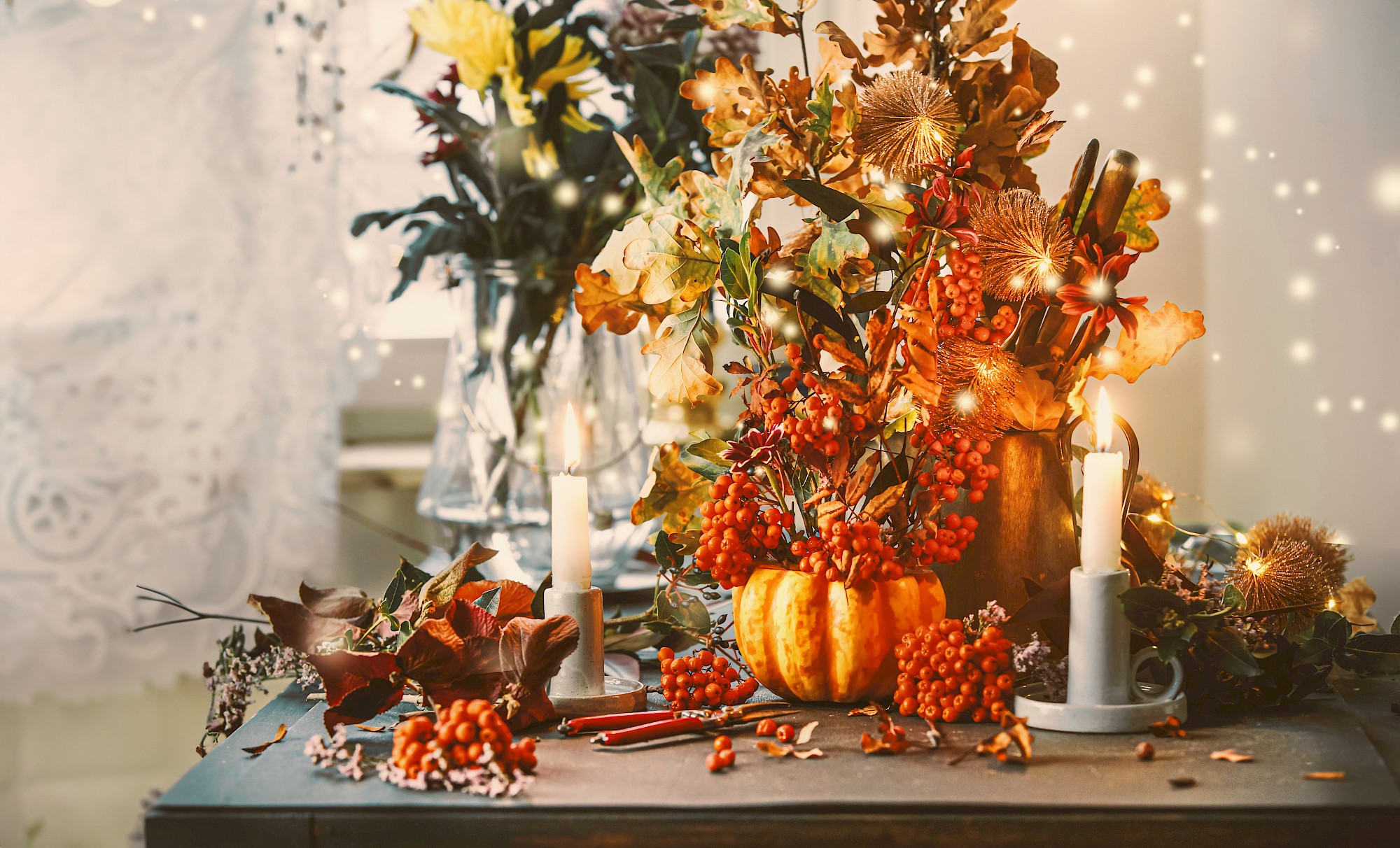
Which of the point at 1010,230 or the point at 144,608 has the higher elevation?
the point at 1010,230

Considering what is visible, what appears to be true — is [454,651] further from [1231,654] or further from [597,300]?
[1231,654]

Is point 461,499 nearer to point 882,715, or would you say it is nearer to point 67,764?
point 882,715

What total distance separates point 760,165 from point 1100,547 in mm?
311

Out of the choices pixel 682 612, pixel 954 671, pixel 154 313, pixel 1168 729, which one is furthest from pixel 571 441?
pixel 154 313

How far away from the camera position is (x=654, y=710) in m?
0.63

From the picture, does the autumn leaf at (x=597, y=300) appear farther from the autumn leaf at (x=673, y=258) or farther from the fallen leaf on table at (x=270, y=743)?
the fallen leaf on table at (x=270, y=743)

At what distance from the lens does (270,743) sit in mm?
580

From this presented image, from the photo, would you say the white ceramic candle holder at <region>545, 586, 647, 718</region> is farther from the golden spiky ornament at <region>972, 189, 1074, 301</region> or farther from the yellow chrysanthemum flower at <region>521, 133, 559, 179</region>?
the yellow chrysanthemum flower at <region>521, 133, 559, 179</region>

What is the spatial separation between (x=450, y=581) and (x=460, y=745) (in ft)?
0.53

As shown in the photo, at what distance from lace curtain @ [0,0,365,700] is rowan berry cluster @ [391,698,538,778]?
0.90 meters

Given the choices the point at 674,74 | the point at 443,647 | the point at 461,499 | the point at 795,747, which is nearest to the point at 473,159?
the point at 674,74

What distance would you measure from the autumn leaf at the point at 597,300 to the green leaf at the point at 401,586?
206 mm

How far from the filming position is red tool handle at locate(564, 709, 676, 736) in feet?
1.95

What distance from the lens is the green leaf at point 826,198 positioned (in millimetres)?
589
